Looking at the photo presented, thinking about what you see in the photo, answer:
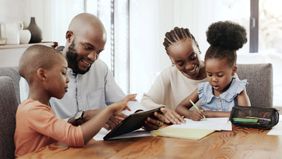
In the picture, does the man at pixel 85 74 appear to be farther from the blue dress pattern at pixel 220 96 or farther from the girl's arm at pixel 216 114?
the blue dress pattern at pixel 220 96

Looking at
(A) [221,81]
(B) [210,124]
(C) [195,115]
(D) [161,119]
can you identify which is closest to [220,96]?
(A) [221,81]

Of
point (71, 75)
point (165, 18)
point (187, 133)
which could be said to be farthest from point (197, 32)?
point (187, 133)

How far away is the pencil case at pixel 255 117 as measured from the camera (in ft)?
5.14

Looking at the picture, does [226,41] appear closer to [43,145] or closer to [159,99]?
[159,99]

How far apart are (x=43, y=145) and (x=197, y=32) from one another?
10.7 ft

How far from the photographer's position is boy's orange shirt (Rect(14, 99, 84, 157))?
133 centimetres

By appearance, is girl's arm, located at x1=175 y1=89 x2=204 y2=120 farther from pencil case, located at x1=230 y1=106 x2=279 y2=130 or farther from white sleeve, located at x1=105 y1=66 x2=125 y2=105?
white sleeve, located at x1=105 y1=66 x2=125 y2=105

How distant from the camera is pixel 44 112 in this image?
4.54 feet

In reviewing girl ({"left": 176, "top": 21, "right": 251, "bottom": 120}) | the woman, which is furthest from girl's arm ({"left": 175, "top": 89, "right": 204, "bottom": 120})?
the woman

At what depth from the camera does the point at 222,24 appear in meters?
2.12

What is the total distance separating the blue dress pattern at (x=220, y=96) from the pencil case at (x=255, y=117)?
32cm

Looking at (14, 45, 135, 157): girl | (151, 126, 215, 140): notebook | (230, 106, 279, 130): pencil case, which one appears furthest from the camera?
(230, 106, 279, 130): pencil case

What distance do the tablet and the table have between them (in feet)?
0.11

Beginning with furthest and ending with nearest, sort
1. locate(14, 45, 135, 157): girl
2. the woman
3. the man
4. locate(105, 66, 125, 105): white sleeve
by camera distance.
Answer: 1. locate(105, 66, 125, 105): white sleeve
2. the woman
3. the man
4. locate(14, 45, 135, 157): girl
